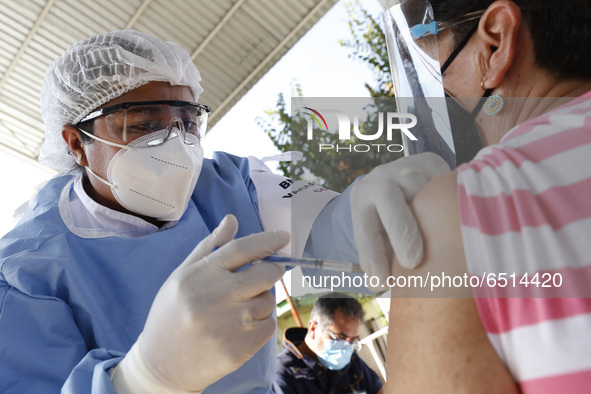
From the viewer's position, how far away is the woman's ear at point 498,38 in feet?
3.54

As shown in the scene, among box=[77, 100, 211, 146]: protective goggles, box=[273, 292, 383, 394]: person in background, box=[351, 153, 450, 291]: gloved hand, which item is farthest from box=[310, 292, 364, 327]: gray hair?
box=[351, 153, 450, 291]: gloved hand

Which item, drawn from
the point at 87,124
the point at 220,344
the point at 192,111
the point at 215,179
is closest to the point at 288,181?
the point at 215,179

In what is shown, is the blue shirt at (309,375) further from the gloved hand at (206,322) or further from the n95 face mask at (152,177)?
the gloved hand at (206,322)

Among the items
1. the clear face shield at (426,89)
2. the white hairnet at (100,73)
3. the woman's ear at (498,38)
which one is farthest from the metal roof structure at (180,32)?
the woman's ear at (498,38)

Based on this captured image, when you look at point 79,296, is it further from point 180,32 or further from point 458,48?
point 180,32

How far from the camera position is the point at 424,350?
0.76 metres

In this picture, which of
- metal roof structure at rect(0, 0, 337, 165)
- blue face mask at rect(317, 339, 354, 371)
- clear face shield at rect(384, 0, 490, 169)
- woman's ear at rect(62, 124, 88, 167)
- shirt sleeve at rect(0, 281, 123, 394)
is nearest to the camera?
clear face shield at rect(384, 0, 490, 169)

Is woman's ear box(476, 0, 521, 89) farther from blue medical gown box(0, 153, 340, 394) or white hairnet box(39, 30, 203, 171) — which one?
white hairnet box(39, 30, 203, 171)

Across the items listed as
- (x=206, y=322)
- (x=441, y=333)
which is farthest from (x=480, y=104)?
(x=206, y=322)

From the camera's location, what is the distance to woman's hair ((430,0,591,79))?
3.43 feet

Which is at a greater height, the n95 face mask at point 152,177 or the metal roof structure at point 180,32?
the metal roof structure at point 180,32

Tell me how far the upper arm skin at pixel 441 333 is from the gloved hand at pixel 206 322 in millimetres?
378

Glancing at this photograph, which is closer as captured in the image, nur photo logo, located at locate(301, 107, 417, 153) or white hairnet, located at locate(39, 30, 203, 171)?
nur photo logo, located at locate(301, 107, 417, 153)

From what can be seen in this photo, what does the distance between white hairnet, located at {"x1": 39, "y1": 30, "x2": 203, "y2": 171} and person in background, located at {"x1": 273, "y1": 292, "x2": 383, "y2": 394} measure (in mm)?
2251
